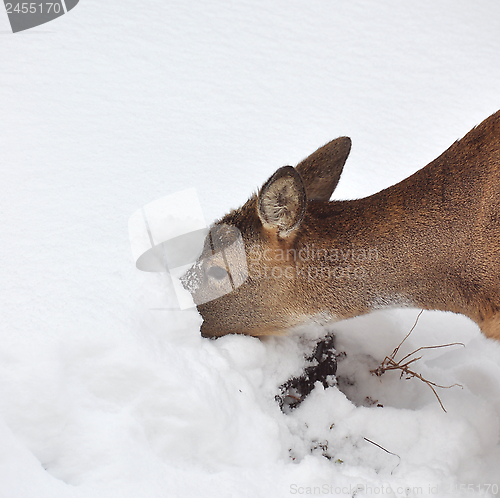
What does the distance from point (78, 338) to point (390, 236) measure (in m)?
1.90

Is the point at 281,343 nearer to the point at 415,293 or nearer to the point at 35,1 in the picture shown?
the point at 415,293

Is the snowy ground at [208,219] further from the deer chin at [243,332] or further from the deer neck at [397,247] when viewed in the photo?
the deer neck at [397,247]

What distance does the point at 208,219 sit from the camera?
3.42 metres

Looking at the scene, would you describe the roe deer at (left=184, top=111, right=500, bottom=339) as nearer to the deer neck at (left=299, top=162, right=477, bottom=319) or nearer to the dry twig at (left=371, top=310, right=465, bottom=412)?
the deer neck at (left=299, top=162, right=477, bottom=319)

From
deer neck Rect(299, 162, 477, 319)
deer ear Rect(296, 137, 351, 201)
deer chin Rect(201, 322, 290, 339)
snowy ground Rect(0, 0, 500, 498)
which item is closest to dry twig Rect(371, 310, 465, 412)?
snowy ground Rect(0, 0, 500, 498)

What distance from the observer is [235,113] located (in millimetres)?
4543

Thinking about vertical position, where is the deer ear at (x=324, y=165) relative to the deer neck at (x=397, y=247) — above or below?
above

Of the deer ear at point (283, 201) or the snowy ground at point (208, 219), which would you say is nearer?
the snowy ground at point (208, 219)

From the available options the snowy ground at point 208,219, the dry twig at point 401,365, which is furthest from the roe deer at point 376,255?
the dry twig at point 401,365

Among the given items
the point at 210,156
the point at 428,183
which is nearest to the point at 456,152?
the point at 428,183

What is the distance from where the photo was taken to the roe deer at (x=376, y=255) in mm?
2762

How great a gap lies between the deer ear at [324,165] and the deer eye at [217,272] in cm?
92

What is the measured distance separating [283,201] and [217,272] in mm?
672

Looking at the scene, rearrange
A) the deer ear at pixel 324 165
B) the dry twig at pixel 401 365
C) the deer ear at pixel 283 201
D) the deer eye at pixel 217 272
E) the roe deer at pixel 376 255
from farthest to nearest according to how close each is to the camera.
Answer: the deer ear at pixel 324 165
the dry twig at pixel 401 365
the deer eye at pixel 217 272
the roe deer at pixel 376 255
the deer ear at pixel 283 201
